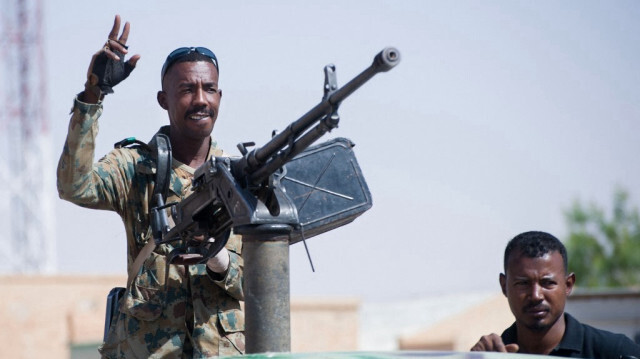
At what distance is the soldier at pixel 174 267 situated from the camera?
468cm

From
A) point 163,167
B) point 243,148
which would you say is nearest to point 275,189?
point 243,148

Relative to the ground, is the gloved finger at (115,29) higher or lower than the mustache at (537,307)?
higher

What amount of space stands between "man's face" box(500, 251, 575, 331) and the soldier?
1.11 meters

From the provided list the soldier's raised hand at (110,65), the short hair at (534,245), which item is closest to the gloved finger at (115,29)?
the soldier's raised hand at (110,65)

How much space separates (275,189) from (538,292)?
4.63 feet

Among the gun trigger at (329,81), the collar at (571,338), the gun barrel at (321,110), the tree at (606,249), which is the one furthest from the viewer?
the tree at (606,249)

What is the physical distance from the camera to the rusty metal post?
3.60m

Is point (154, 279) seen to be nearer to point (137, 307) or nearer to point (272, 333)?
point (137, 307)

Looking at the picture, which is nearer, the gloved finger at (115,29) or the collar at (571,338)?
the gloved finger at (115,29)

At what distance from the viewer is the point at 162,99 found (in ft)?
16.2

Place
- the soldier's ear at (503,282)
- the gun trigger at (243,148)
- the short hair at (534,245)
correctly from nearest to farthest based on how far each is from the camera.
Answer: the gun trigger at (243,148)
the short hair at (534,245)
the soldier's ear at (503,282)

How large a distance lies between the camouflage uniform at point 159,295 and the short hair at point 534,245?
111cm

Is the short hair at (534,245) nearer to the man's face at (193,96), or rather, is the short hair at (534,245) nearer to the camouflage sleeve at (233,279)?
the camouflage sleeve at (233,279)

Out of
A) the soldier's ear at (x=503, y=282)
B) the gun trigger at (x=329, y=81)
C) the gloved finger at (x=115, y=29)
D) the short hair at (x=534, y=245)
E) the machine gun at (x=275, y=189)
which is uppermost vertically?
the gloved finger at (x=115, y=29)
